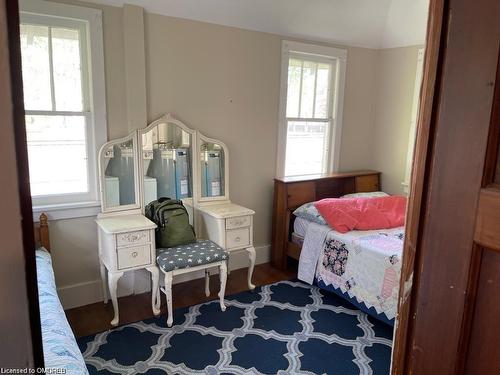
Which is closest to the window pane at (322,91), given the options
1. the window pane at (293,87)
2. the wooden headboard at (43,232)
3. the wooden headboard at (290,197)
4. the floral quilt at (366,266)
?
the window pane at (293,87)

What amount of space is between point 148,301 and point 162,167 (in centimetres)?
102

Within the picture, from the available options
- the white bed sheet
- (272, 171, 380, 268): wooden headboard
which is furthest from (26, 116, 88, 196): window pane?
the white bed sheet

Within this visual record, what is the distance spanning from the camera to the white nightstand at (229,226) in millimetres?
2875

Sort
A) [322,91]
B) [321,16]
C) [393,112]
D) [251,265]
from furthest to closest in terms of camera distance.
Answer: [393,112], [322,91], [321,16], [251,265]

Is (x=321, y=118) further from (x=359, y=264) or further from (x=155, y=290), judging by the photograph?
(x=155, y=290)

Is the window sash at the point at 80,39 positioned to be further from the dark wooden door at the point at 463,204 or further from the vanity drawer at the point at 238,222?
the dark wooden door at the point at 463,204

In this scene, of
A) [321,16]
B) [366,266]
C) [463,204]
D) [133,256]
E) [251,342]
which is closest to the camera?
[463,204]

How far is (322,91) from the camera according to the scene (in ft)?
12.4

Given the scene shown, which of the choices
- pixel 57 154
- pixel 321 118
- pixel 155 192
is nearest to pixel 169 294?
pixel 155 192

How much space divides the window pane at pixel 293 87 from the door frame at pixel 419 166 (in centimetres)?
279

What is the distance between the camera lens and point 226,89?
10.4ft

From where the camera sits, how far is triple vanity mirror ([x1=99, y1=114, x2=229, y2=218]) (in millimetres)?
2750

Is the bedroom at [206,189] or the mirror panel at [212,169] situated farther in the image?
the mirror panel at [212,169]

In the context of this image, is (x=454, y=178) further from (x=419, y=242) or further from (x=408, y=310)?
(x=408, y=310)
